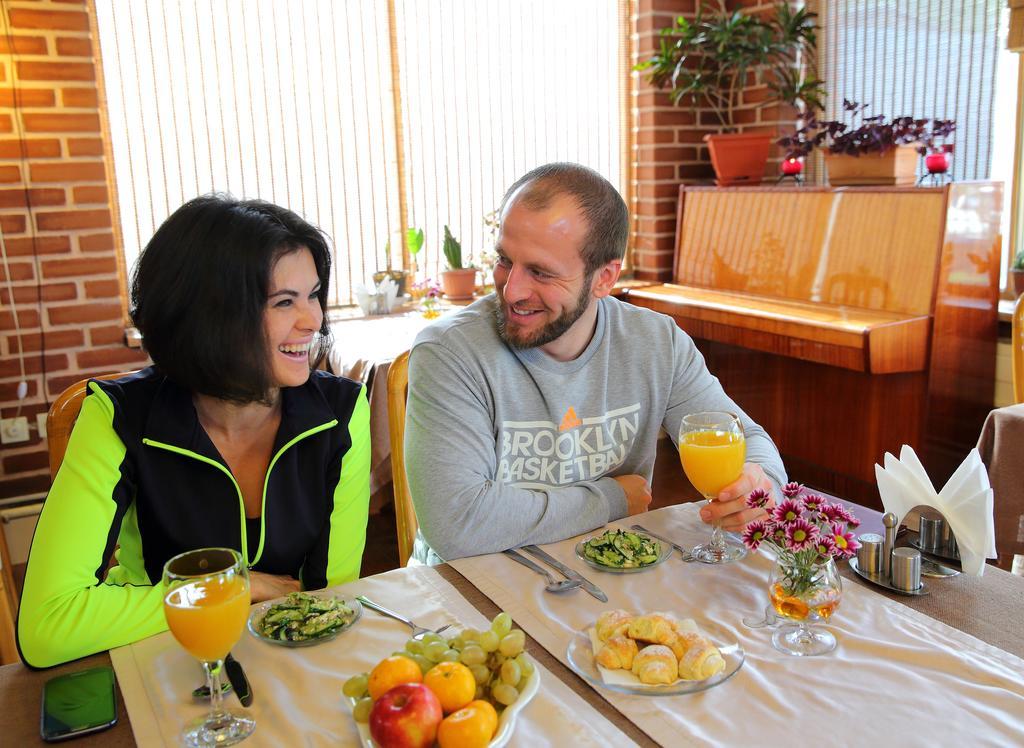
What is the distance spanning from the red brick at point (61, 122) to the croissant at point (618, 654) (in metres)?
2.97

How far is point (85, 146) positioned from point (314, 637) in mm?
2736

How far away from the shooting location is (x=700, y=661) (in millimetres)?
946

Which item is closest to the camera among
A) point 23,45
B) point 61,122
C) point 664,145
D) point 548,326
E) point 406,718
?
point 406,718

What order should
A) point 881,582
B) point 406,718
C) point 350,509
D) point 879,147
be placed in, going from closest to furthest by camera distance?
point 406,718, point 881,582, point 350,509, point 879,147

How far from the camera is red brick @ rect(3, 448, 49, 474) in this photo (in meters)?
3.18

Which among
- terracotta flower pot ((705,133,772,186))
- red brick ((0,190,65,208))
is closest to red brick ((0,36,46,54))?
red brick ((0,190,65,208))

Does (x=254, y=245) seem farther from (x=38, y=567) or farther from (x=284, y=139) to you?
(x=284, y=139)

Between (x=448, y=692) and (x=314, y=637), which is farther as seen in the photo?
(x=314, y=637)

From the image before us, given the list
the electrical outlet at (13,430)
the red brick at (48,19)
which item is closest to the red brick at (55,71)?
the red brick at (48,19)

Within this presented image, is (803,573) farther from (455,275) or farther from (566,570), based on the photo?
(455,275)

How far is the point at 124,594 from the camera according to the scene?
1152mm

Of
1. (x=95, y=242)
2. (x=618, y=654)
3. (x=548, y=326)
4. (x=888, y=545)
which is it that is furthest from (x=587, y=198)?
(x=95, y=242)

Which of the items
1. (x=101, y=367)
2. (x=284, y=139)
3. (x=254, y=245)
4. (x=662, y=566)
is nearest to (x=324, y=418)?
(x=254, y=245)

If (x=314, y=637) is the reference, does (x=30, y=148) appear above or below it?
above
